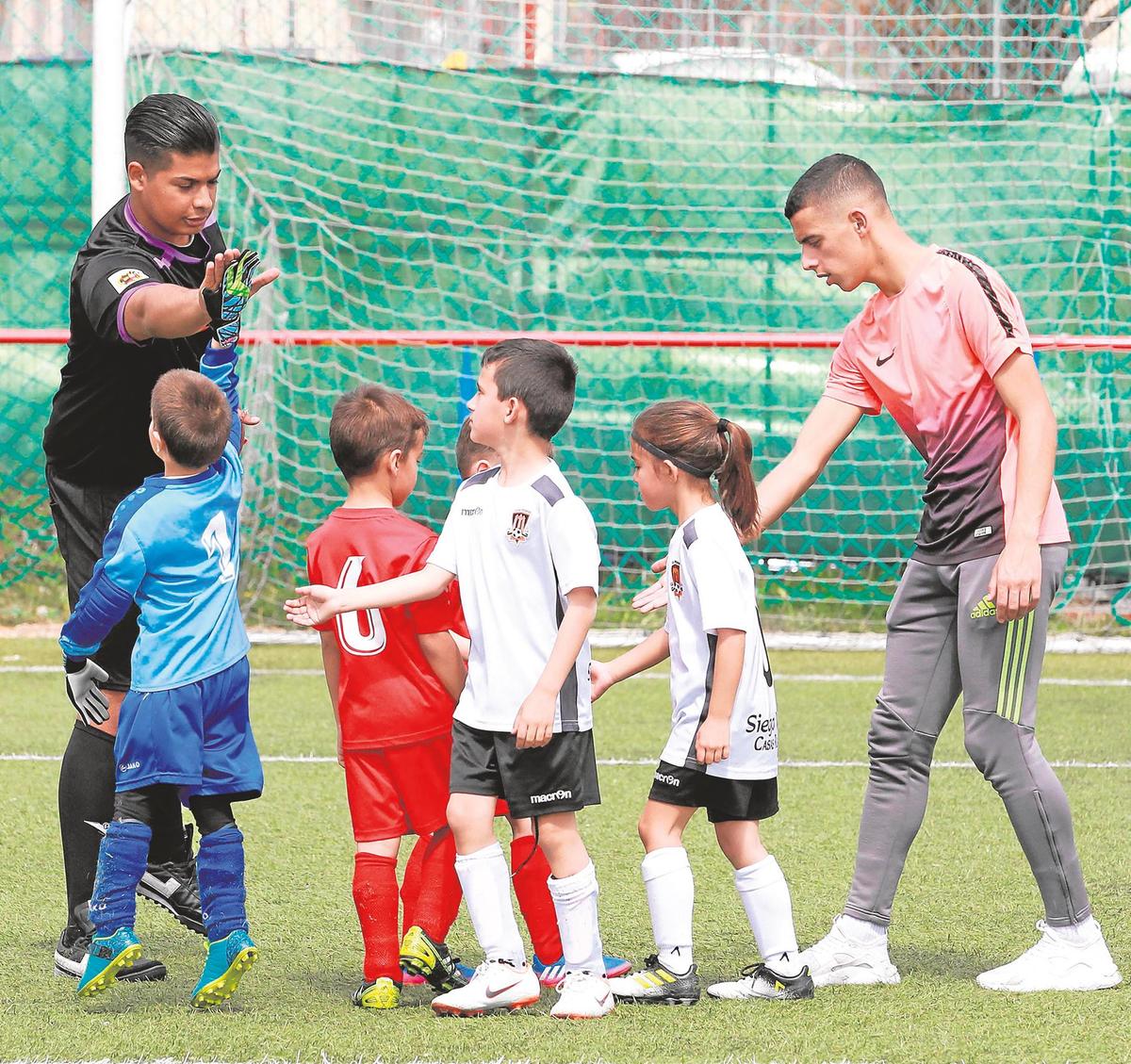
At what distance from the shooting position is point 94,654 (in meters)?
3.70

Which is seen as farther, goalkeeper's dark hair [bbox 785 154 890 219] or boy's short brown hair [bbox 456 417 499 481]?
boy's short brown hair [bbox 456 417 499 481]

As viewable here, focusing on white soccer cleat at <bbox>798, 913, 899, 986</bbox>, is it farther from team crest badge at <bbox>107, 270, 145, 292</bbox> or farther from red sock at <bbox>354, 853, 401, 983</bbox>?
team crest badge at <bbox>107, 270, 145, 292</bbox>

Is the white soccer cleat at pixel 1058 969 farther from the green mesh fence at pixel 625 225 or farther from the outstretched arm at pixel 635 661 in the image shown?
the green mesh fence at pixel 625 225

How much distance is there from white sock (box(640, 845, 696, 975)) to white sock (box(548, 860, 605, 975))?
135 mm

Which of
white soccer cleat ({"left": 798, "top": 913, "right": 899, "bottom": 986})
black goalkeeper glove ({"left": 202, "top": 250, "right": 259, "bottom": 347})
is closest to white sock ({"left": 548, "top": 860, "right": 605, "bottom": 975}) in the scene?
white soccer cleat ({"left": 798, "top": 913, "right": 899, "bottom": 986})

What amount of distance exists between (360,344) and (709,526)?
5471mm

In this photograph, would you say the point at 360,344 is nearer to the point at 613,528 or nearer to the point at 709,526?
the point at 613,528

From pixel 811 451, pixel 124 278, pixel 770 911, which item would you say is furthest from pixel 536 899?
pixel 124 278

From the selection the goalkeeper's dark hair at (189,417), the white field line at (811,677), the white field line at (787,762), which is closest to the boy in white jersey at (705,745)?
the goalkeeper's dark hair at (189,417)

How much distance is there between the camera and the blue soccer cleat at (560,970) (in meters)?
3.49

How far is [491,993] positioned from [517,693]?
580 millimetres

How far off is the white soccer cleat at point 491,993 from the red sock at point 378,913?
0.45ft

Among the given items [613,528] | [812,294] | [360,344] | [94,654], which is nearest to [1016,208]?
[812,294]

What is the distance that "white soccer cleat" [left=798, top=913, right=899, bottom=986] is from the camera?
3463mm
